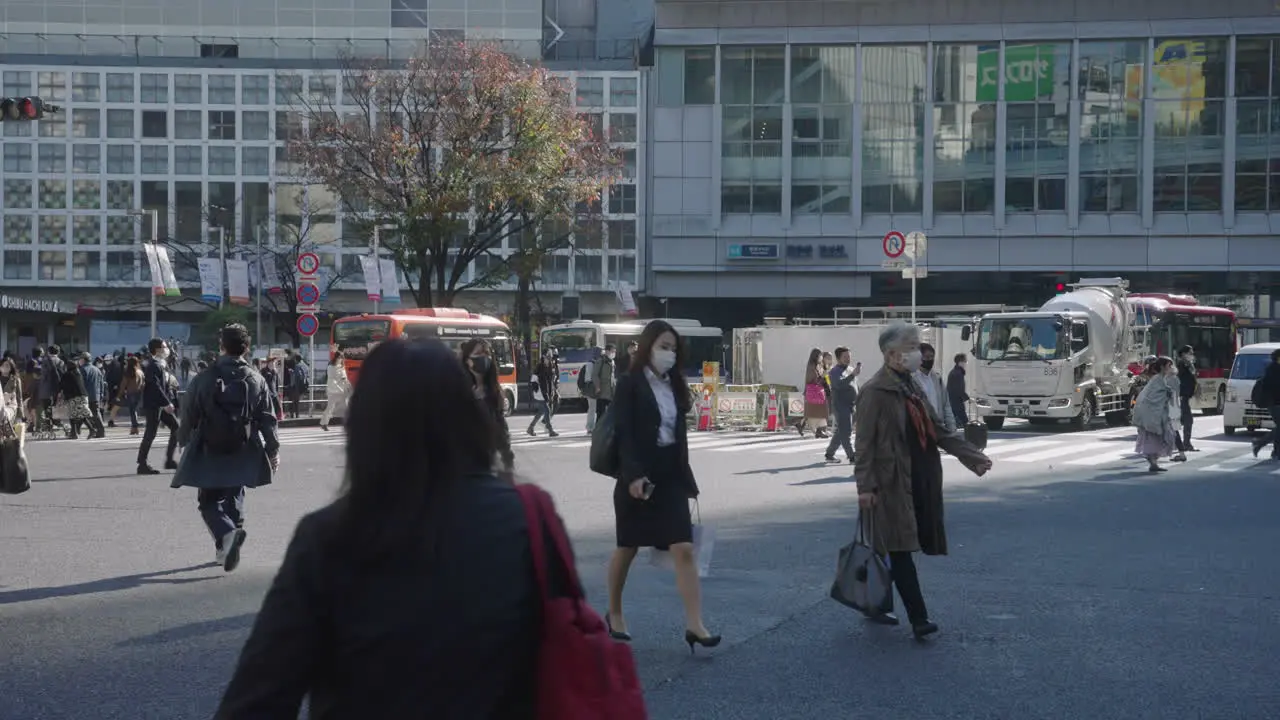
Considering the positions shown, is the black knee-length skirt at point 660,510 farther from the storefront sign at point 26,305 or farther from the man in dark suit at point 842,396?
the storefront sign at point 26,305

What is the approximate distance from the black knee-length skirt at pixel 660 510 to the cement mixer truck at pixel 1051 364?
23.6 m

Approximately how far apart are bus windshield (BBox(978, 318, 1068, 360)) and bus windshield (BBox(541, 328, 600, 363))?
17.0 m

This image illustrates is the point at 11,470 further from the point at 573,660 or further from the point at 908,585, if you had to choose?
the point at 573,660

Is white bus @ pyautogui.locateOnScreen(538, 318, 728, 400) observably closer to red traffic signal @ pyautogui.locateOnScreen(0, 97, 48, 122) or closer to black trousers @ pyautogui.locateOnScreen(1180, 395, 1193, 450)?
black trousers @ pyautogui.locateOnScreen(1180, 395, 1193, 450)

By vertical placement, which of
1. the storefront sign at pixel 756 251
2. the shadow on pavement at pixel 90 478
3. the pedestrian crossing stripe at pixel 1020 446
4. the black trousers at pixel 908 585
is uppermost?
the storefront sign at pixel 756 251

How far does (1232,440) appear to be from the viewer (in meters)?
26.5

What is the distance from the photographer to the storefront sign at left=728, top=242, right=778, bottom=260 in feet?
189

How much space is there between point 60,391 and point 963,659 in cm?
2408

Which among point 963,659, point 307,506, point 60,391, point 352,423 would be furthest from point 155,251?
point 352,423

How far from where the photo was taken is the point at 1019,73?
55.9m

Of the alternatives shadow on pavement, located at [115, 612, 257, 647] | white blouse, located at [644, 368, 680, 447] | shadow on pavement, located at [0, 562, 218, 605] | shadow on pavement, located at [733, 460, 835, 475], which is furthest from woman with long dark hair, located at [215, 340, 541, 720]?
shadow on pavement, located at [733, 460, 835, 475]

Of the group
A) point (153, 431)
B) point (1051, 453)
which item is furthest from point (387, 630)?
point (1051, 453)

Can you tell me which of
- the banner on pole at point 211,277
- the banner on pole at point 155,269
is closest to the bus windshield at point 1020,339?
the banner on pole at point 155,269

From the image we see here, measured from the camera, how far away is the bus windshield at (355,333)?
119 feet
